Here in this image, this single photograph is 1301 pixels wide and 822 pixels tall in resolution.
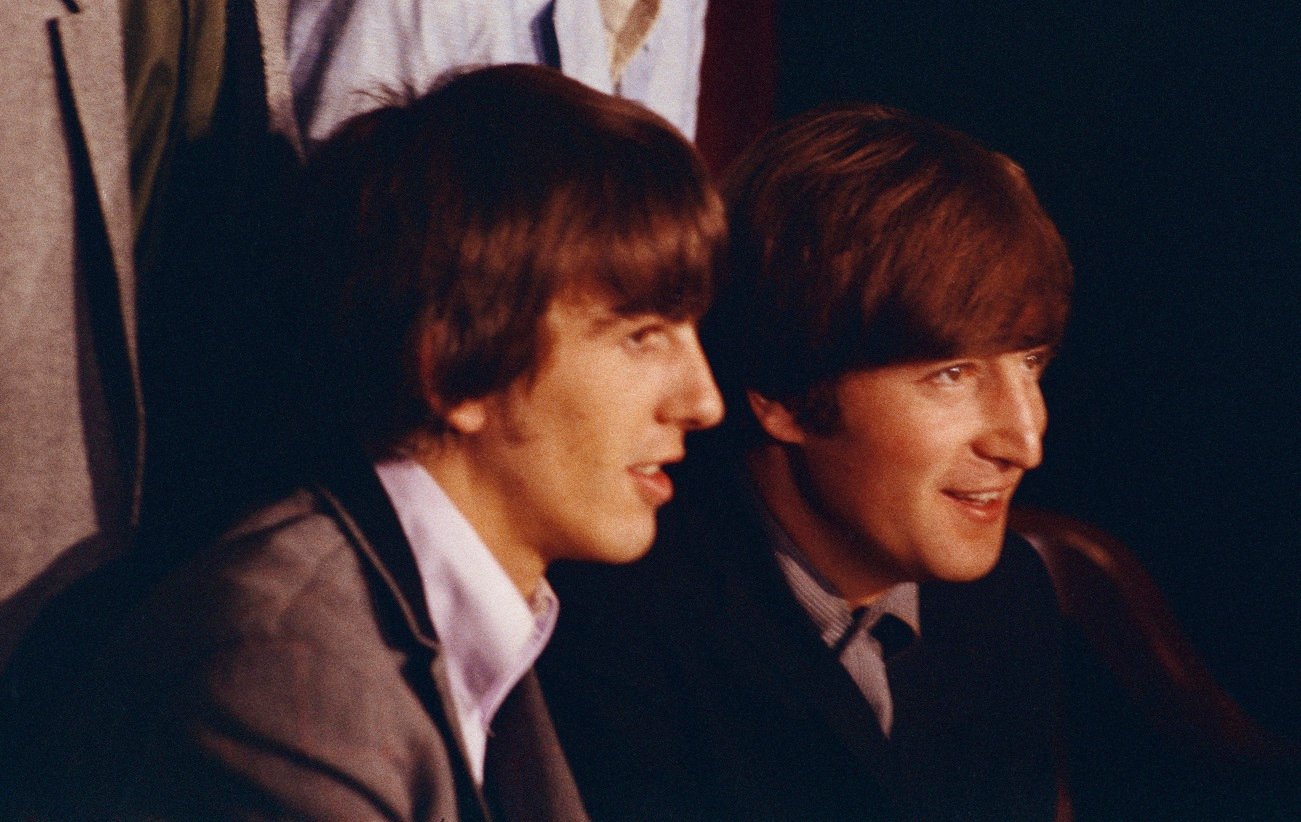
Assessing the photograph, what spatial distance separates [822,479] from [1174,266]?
0.95 m

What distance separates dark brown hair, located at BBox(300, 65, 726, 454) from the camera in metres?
1.04

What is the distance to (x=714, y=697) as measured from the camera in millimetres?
1281

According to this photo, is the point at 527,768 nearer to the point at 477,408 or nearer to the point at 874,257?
the point at 477,408

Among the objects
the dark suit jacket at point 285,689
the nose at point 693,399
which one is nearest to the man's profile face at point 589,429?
the nose at point 693,399

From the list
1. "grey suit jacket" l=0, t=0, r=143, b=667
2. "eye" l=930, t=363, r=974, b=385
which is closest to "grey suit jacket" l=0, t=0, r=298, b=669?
"grey suit jacket" l=0, t=0, r=143, b=667

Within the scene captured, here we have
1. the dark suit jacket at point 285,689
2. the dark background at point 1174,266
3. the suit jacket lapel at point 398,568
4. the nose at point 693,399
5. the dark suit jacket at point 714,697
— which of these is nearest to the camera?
the dark suit jacket at point 285,689

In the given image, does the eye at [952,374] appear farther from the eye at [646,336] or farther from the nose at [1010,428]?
the eye at [646,336]

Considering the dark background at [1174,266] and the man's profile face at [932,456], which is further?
the dark background at [1174,266]

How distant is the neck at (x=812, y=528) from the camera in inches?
53.1

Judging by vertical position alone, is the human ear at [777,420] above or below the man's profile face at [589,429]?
below

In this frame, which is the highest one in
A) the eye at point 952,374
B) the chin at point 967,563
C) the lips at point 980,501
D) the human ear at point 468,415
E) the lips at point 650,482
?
the human ear at point 468,415

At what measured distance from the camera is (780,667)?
4.23ft

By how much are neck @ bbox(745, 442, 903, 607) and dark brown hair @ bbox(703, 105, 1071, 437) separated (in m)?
0.07

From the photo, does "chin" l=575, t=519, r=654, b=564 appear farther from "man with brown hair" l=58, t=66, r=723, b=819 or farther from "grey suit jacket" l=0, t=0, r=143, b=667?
"grey suit jacket" l=0, t=0, r=143, b=667
